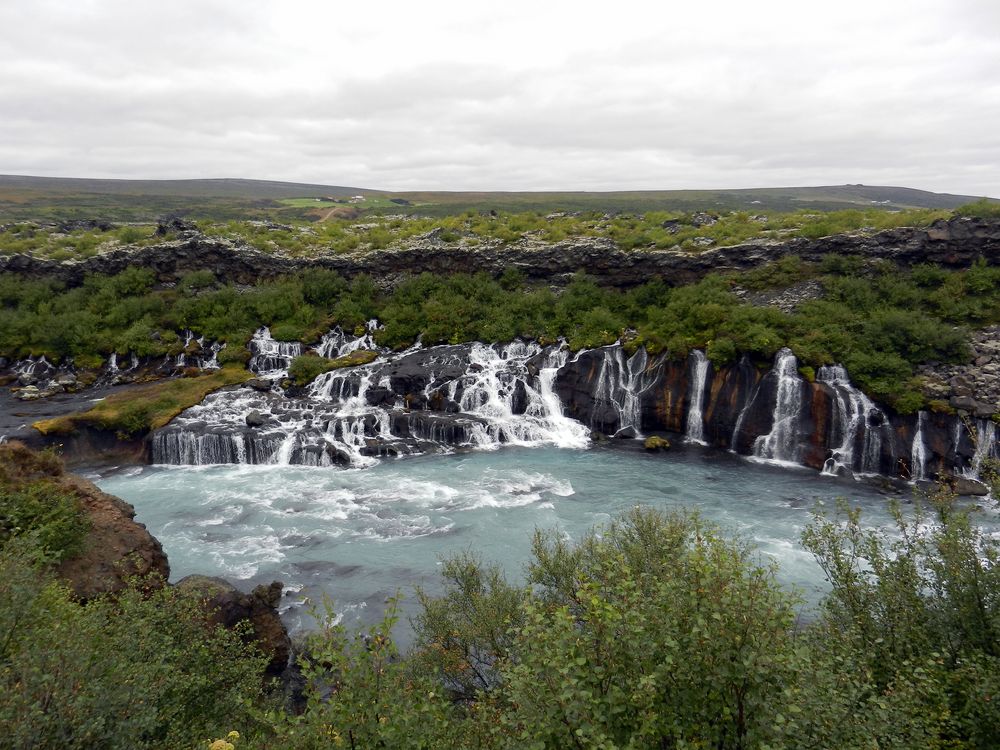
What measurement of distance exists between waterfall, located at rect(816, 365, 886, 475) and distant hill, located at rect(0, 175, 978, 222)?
8483cm

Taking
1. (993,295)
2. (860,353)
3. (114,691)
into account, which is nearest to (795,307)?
(860,353)

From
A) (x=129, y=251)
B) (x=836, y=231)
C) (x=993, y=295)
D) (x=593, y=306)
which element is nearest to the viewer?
(x=993, y=295)

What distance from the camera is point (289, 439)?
33219mm

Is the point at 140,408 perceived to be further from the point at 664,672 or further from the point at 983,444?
the point at 983,444

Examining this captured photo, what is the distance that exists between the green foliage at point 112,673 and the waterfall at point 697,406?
28.8 meters

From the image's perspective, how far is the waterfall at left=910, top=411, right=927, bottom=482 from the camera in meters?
28.8

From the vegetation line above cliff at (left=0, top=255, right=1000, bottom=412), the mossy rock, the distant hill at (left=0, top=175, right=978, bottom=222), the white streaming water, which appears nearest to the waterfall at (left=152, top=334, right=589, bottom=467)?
the white streaming water

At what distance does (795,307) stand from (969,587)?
30.8 meters

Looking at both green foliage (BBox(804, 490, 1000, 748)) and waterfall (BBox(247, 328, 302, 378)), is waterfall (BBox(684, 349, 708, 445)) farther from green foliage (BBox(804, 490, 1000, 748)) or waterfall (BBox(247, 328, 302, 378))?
waterfall (BBox(247, 328, 302, 378))

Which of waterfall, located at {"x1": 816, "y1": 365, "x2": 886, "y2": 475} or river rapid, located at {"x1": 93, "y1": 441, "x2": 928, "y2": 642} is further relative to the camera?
waterfall, located at {"x1": 816, "y1": 365, "x2": 886, "y2": 475}

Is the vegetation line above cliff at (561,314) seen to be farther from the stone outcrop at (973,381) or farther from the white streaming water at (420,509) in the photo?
the white streaming water at (420,509)

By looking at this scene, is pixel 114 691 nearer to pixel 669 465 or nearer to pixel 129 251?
pixel 669 465

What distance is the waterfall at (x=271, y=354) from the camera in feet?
145

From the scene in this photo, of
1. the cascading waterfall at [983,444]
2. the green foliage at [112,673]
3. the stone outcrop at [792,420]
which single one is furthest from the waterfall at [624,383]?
the green foliage at [112,673]
